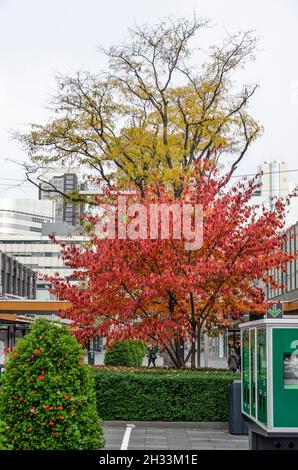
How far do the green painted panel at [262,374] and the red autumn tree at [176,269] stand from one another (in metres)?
10.0

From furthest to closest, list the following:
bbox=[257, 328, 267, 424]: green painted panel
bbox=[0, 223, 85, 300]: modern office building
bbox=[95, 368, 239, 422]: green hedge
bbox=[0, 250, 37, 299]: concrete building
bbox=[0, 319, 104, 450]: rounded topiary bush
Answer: bbox=[0, 223, 85, 300]: modern office building → bbox=[0, 250, 37, 299]: concrete building → bbox=[95, 368, 239, 422]: green hedge → bbox=[257, 328, 267, 424]: green painted panel → bbox=[0, 319, 104, 450]: rounded topiary bush

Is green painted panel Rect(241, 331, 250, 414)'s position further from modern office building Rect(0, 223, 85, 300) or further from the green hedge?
modern office building Rect(0, 223, 85, 300)

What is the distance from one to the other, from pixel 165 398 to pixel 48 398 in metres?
11.9

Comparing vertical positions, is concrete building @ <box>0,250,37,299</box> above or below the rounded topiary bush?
above

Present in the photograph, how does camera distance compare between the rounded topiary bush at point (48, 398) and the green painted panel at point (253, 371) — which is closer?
the rounded topiary bush at point (48, 398)

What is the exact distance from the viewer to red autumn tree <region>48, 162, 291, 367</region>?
2298 cm

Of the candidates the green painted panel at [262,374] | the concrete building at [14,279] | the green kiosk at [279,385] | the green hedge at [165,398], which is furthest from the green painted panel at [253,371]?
the concrete building at [14,279]

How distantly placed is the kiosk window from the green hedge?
370 inches

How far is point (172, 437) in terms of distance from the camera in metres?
18.5

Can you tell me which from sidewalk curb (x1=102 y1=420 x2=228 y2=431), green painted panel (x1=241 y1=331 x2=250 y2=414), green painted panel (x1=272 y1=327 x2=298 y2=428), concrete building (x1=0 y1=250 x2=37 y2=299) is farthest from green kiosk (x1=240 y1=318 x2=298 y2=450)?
concrete building (x1=0 y1=250 x2=37 y2=299)

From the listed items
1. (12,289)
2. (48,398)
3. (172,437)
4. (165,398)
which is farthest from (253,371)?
(12,289)

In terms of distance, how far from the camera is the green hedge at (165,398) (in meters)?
20.7

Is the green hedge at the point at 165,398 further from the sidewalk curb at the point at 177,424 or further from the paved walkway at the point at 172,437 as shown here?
the paved walkway at the point at 172,437

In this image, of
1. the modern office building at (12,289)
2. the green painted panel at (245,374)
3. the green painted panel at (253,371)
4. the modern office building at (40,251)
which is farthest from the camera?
the modern office building at (40,251)
